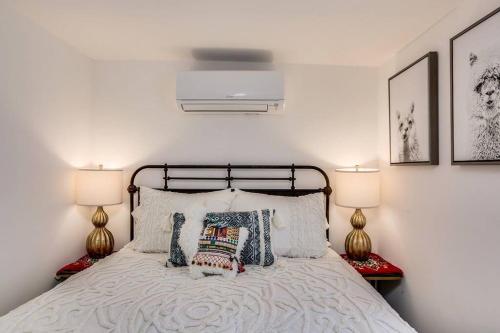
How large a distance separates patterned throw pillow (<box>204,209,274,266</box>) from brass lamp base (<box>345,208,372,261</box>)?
795 millimetres

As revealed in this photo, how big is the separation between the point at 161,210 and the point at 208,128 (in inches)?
32.3

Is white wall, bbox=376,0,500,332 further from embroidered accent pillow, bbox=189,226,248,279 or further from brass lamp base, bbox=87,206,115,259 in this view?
brass lamp base, bbox=87,206,115,259

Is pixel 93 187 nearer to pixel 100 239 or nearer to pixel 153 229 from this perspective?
pixel 100 239

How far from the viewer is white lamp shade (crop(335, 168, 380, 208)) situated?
91.4 inches

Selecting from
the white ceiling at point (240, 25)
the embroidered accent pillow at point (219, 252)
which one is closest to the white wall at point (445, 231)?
the white ceiling at point (240, 25)

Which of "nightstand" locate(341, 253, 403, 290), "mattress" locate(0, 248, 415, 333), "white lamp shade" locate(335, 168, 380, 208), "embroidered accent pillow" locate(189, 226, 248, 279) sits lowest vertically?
"nightstand" locate(341, 253, 403, 290)

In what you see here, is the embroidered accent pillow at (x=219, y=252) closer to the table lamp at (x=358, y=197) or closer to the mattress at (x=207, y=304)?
the mattress at (x=207, y=304)

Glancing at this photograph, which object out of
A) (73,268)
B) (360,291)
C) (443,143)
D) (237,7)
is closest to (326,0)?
(237,7)

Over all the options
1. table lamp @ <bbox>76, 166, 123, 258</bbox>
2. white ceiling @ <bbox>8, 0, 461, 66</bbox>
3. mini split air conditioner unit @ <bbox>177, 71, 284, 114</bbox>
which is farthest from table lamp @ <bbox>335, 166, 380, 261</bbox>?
table lamp @ <bbox>76, 166, 123, 258</bbox>

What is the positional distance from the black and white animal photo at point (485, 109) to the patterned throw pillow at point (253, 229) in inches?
48.7

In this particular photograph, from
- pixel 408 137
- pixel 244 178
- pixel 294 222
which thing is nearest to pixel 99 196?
pixel 244 178

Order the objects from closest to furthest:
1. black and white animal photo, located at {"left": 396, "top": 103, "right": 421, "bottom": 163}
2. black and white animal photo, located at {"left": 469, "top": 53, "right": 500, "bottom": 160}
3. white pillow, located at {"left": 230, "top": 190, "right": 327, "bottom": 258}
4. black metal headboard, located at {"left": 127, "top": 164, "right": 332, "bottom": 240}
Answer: black and white animal photo, located at {"left": 469, "top": 53, "right": 500, "bottom": 160}
black and white animal photo, located at {"left": 396, "top": 103, "right": 421, "bottom": 163}
white pillow, located at {"left": 230, "top": 190, "right": 327, "bottom": 258}
black metal headboard, located at {"left": 127, "top": 164, "right": 332, "bottom": 240}

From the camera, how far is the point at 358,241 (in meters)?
2.38

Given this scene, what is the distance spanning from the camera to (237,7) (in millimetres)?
1714
